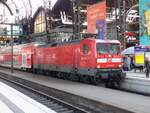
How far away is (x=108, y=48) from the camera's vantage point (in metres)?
26.0

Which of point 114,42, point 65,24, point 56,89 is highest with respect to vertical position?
point 65,24

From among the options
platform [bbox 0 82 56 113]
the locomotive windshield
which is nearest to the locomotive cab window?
the locomotive windshield

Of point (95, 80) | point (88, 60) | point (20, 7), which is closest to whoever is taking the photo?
point (95, 80)

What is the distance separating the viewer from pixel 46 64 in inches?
1439

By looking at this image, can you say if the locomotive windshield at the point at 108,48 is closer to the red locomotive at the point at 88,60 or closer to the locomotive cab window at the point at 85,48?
the red locomotive at the point at 88,60

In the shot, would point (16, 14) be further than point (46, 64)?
Yes

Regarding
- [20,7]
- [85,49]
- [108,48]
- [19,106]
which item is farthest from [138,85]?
[20,7]

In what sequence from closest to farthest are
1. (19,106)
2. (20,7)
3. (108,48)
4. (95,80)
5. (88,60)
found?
(19,106) < (95,80) < (88,60) < (108,48) < (20,7)

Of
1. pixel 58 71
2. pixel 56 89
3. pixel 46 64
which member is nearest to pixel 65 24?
pixel 46 64

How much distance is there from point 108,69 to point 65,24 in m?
42.3

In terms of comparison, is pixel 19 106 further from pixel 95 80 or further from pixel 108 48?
pixel 108 48

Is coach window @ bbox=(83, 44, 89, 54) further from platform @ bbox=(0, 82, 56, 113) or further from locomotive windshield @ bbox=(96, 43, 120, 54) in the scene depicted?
platform @ bbox=(0, 82, 56, 113)

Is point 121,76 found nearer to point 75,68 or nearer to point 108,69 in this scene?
point 108,69

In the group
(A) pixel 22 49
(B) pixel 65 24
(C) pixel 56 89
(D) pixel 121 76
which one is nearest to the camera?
(C) pixel 56 89
